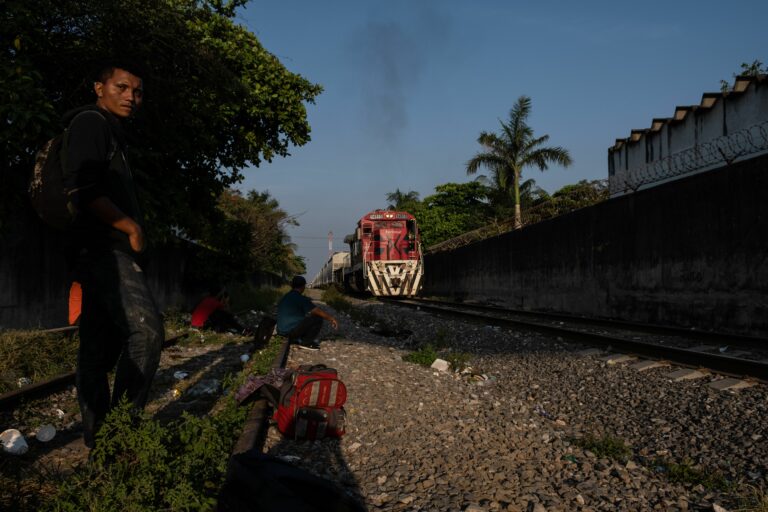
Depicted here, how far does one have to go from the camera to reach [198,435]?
311 cm

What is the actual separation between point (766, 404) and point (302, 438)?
3885mm

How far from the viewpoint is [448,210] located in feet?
188

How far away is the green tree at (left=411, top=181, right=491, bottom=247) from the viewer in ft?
180

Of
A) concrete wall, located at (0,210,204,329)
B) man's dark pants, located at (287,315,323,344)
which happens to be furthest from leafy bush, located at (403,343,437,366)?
concrete wall, located at (0,210,204,329)

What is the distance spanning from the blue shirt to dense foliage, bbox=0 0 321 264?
294 centimetres

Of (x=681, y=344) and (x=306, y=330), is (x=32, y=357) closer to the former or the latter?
(x=306, y=330)

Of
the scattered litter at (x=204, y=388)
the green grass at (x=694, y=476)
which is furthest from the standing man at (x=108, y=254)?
the green grass at (x=694, y=476)

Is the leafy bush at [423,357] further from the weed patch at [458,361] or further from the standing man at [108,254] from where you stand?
the standing man at [108,254]

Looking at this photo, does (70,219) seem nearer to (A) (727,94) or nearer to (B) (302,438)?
(B) (302,438)

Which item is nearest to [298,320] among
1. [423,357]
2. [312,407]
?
[423,357]

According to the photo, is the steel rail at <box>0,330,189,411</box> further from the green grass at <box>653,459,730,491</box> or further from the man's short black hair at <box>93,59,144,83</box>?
the green grass at <box>653,459,730,491</box>

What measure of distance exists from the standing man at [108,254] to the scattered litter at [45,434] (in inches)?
52.8

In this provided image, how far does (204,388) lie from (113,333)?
2741 millimetres

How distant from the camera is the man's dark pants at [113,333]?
8.80 ft
